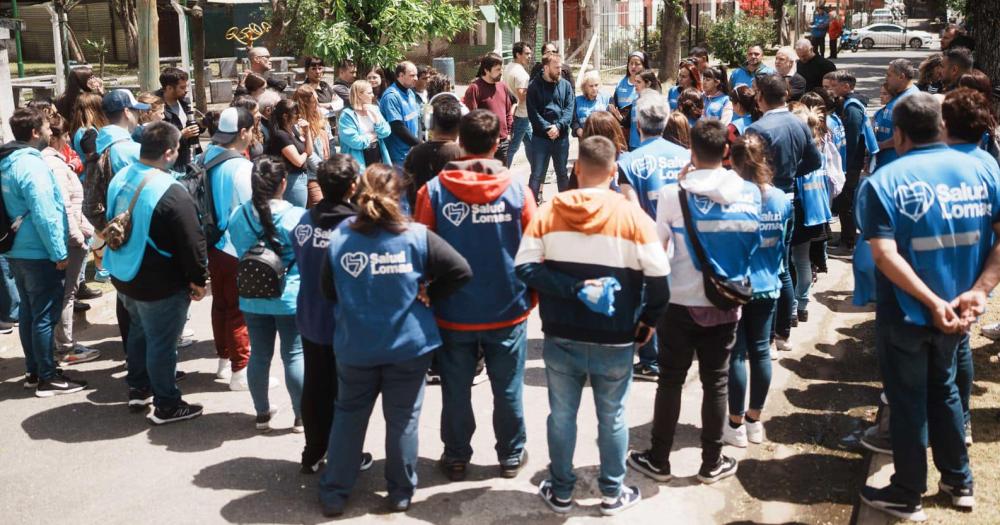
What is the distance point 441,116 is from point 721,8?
1572 inches

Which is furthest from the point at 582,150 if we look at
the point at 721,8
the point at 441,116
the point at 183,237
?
the point at 721,8

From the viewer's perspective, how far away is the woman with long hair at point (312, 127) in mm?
7758

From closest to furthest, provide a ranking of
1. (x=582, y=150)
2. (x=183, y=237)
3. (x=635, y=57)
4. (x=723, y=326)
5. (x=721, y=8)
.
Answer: (x=582, y=150) → (x=723, y=326) → (x=183, y=237) → (x=635, y=57) → (x=721, y=8)

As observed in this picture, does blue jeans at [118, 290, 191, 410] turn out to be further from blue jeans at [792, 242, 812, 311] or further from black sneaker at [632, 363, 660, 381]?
blue jeans at [792, 242, 812, 311]

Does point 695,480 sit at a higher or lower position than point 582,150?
lower

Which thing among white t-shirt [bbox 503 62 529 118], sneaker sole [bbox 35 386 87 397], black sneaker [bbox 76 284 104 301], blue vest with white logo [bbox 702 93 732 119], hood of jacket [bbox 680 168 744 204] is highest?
white t-shirt [bbox 503 62 529 118]

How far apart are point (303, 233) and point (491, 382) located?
1.24 metres

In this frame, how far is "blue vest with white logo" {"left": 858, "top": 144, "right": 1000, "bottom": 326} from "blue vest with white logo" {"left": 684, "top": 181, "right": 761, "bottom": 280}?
0.58 metres

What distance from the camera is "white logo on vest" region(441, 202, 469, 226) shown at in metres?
4.60

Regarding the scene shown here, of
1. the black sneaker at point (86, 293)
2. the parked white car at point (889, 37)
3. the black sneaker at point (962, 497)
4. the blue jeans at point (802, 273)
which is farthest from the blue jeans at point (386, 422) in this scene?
the parked white car at point (889, 37)

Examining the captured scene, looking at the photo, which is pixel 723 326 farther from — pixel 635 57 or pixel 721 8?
pixel 721 8

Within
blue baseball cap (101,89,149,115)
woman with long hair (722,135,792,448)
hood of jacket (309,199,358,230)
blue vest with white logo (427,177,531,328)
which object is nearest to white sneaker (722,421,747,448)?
woman with long hair (722,135,792,448)

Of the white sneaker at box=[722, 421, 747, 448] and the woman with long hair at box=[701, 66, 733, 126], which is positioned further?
the woman with long hair at box=[701, 66, 733, 126]

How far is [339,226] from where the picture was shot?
4344mm
